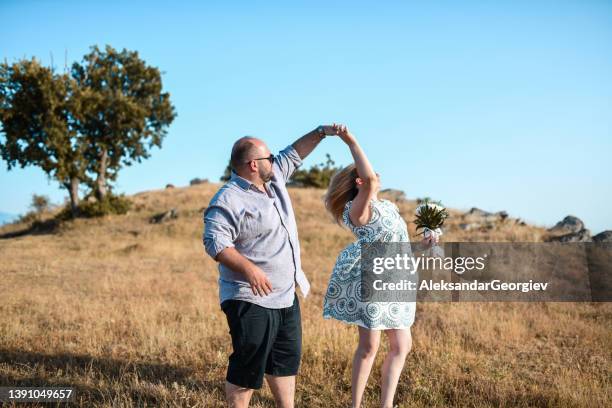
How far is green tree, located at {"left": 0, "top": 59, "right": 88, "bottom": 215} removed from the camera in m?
29.2

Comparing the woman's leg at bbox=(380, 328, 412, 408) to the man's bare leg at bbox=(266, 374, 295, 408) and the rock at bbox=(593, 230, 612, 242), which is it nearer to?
the man's bare leg at bbox=(266, 374, 295, 408)

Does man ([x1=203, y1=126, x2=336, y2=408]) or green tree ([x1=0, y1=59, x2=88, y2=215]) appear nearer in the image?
man ([x1=203, y1=126, x2=336, y2=408])

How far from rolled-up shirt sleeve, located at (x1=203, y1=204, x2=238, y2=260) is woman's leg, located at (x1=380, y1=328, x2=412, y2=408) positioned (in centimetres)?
175

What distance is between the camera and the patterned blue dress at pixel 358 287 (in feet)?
13.7

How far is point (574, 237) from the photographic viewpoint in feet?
63.0

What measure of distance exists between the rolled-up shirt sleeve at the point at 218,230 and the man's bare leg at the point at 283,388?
1.19 metres

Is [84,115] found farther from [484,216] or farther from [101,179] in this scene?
[484,216]

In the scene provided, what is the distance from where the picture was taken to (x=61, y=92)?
29.6m

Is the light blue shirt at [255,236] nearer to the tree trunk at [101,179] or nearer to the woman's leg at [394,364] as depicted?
the woman's leg at [394,364]

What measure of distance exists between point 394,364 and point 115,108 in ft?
107

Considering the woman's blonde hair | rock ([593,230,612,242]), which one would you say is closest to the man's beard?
the woman's blonde hair

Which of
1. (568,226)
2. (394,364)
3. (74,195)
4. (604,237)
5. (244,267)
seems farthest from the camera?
(74,195)

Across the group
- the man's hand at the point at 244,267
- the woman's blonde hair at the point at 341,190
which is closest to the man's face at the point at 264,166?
the man's hand at the point at 244,267

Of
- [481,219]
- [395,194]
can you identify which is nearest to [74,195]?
[395,194]
